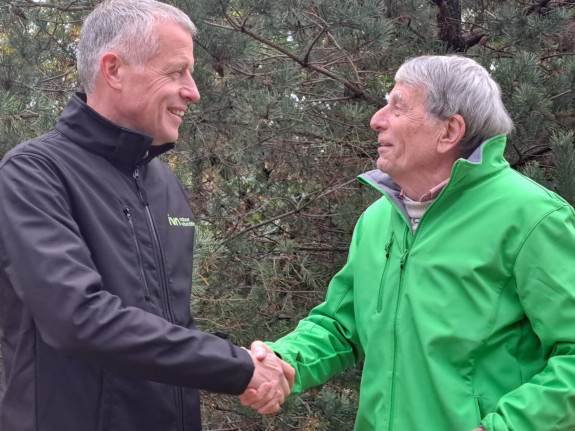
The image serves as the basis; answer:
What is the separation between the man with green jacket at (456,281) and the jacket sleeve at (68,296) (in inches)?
17.6

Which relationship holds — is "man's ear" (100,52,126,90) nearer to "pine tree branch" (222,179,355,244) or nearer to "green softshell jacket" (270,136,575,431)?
"green softshell jacket" (270,136,575,431)

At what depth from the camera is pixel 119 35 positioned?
2211mm

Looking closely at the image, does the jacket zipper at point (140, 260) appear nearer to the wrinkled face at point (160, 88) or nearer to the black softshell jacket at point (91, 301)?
the black softshell jacket at point (91, 301)

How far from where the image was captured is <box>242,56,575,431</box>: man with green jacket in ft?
6.52

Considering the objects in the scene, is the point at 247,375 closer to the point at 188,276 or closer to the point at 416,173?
the point at 188,276

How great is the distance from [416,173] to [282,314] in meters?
2.17

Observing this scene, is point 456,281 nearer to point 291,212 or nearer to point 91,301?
→ point 91,301

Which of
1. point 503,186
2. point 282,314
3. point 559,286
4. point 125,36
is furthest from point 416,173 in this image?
point 282,314

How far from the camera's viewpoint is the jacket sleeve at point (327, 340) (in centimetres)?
250

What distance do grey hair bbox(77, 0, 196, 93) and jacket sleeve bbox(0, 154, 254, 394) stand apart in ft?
1.34

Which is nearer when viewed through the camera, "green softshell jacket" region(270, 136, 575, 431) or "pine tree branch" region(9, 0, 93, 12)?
"green softshell jacket" region(270, 136, 575, 431)

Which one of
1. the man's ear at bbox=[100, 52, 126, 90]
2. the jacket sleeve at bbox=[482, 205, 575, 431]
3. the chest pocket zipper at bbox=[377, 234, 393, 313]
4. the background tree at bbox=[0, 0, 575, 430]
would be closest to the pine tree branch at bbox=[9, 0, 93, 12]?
the background tree at bbox=[0, 0, 575, 430]

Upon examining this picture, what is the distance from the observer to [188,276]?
2.29 metres

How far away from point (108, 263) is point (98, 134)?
370 millimetres
